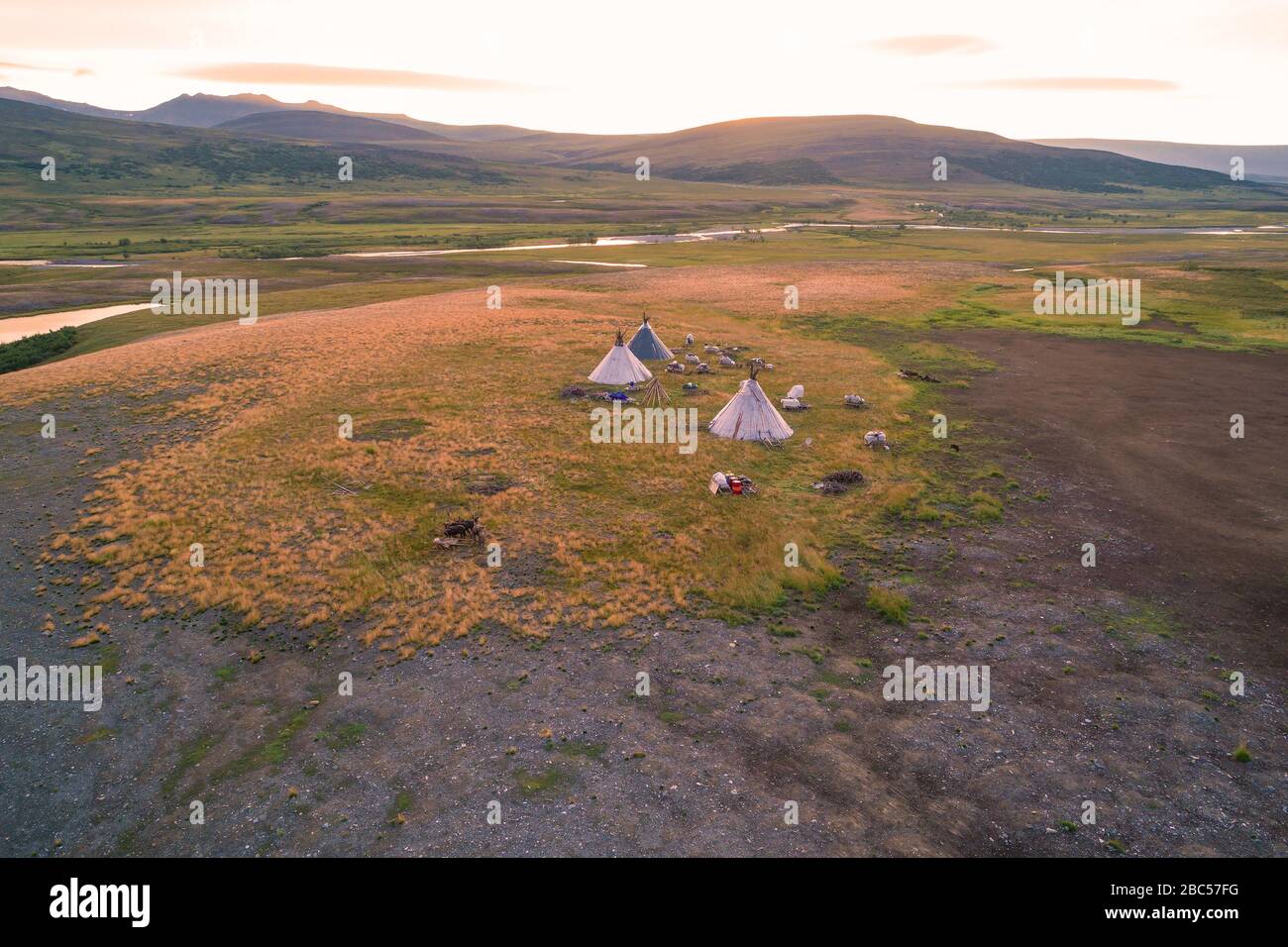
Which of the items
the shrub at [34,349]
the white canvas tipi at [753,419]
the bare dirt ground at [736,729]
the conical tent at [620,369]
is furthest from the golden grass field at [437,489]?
the shrub at [34,349]

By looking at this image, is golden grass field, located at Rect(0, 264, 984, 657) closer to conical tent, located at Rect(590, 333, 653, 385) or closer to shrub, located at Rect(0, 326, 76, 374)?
conical tent, located at Rect(590, 333, 653, 385)

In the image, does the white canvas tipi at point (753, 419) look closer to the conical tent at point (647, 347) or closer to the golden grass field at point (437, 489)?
the golden grass field at point (437, 489)

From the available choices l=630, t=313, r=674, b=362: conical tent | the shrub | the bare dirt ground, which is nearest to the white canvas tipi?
the bare dirt ground

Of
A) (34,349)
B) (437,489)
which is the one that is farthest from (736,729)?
(34,349)

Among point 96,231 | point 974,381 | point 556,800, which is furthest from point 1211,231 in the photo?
point 96,231

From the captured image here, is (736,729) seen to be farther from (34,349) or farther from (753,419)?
(34,349)

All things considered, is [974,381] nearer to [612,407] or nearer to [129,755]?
[612,407]
